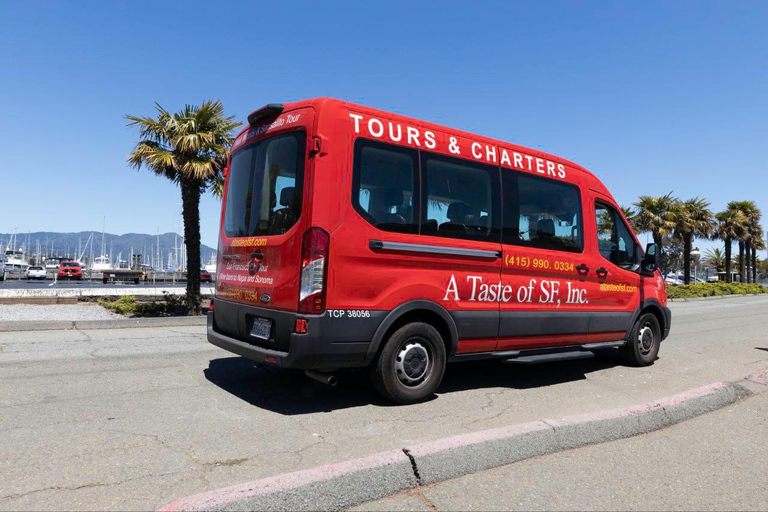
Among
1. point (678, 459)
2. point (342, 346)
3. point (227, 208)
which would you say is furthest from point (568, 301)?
point (227, 208)

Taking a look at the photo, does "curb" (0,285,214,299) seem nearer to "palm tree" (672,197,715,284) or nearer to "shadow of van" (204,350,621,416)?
"shadow of van" (204,350,621,416)

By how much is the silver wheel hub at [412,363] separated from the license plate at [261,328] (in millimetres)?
1181

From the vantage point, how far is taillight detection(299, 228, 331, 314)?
14.2 feet

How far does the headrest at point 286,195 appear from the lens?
4.64 metres

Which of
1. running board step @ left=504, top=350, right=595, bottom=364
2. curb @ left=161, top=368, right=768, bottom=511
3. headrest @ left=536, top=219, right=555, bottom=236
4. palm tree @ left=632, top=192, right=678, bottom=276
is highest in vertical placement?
palm tree @ left=632, top=192, right=678, bottom=276

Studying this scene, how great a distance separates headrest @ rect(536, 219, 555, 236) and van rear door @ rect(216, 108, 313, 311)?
2.88m

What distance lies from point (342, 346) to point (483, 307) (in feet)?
5.54

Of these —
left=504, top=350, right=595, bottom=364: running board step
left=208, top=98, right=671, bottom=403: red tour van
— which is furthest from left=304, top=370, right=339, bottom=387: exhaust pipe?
left=504, top=350, right=595, bottom=364: running board step

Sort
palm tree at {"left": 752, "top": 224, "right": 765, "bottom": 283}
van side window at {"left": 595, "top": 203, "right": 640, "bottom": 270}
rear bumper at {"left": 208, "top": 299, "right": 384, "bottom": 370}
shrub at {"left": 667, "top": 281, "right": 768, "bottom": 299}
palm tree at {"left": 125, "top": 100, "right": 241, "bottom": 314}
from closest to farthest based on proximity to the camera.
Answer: rear bumper at {"left": 208, "top": 299, "right": 384, "bottom": 370} < van side window at {"left": 595, "top": 203, "right": 640, "bottom": 270} < palm tree at {"left": 125, "top": 100, "right": 241, "bottom": 314} < shrub at {"left": 667, "top": 281, "right": 768, "bottom": 299} < palm tree at {"left": 752, "top": 224, "right": 765, "bottom": 283}

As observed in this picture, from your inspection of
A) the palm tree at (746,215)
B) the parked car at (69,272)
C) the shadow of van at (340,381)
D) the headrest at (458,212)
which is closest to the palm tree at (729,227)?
the palm tree at (746,215)

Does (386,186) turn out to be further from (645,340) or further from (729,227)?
(729,227)

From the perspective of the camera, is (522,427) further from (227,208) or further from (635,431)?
(227,208)

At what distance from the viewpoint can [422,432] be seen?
13.6 feet

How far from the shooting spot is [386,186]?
4.77 meters
